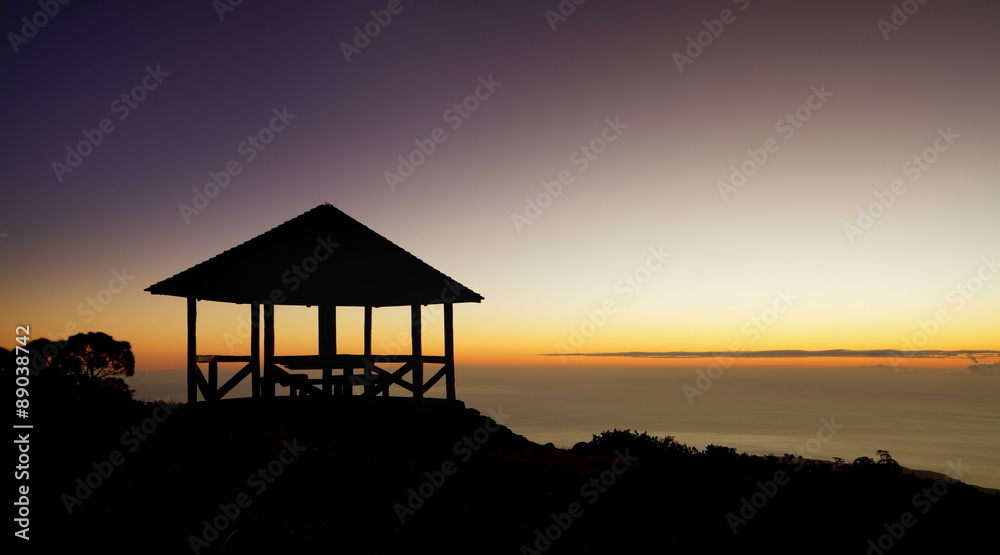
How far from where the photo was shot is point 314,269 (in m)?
16.0

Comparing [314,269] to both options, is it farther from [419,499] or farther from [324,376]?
[419,499]

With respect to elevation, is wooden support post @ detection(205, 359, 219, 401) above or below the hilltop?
above

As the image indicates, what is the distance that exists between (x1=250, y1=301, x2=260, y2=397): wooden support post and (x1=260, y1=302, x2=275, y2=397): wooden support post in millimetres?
198

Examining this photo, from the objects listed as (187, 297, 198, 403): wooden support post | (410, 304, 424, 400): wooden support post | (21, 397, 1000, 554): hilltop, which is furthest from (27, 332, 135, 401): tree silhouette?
(21, 397, 1000, 554): hilltop

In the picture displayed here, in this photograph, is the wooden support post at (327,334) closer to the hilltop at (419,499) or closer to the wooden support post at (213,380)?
the wooden support post at (213,380)

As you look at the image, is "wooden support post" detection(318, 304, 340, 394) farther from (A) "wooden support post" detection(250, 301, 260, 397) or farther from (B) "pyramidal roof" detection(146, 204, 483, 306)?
(A) "wooden support post" detection(250, 301, 260, 397)

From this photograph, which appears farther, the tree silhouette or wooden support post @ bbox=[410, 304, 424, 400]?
the tree silhouette

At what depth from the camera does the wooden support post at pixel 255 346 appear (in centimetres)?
1558

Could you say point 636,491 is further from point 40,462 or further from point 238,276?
point 238,276

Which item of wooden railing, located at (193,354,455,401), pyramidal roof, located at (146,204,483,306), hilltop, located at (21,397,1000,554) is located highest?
pyramidal roof, located at (146,204,483,306)

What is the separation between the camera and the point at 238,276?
15812 millimetres

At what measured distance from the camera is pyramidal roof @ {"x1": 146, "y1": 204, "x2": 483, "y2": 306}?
51.6 feet

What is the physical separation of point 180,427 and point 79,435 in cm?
180

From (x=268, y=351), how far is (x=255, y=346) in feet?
1.19
